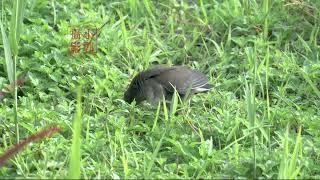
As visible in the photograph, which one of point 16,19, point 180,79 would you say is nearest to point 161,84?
point 180,79

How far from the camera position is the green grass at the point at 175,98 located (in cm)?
485

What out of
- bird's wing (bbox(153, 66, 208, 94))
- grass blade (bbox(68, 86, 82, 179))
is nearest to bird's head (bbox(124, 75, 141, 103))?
bird's wing (bbox(153, 66, 208, 94))

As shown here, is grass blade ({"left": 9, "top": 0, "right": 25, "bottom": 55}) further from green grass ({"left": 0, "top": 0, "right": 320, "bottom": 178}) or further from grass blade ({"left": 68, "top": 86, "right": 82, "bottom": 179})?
grass blade ({"left": 68, "top": 86, "right": 82, "bottom": 179})

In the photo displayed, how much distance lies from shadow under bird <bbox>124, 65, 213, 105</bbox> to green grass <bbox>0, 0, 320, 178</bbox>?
97mm

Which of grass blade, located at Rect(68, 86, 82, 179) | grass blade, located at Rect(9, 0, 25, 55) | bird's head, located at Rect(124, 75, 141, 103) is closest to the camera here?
grass blade, located at Rect(68, 86, 82, 179)

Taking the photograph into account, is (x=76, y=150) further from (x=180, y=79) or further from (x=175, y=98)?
(x=180, y=79)

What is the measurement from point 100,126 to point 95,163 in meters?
0.72

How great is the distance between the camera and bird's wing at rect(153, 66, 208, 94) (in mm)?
6027

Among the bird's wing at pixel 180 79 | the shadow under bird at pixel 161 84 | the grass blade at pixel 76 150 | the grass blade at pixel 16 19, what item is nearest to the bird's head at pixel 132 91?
the shadow under bird at pixel 161 84

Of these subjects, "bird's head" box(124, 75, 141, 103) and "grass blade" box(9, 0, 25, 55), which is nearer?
"grass blade" box(9, 0, 25, 55)

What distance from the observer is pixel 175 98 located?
565 cm

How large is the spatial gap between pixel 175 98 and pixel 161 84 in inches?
17.9

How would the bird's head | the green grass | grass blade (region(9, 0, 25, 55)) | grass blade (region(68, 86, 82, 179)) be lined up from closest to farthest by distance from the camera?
grass blade (region(68, 86, 82, 179)) < grass blade (region(9, 0, 25, 55)) < the green grass < the bird's head

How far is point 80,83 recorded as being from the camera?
20.4 feet
